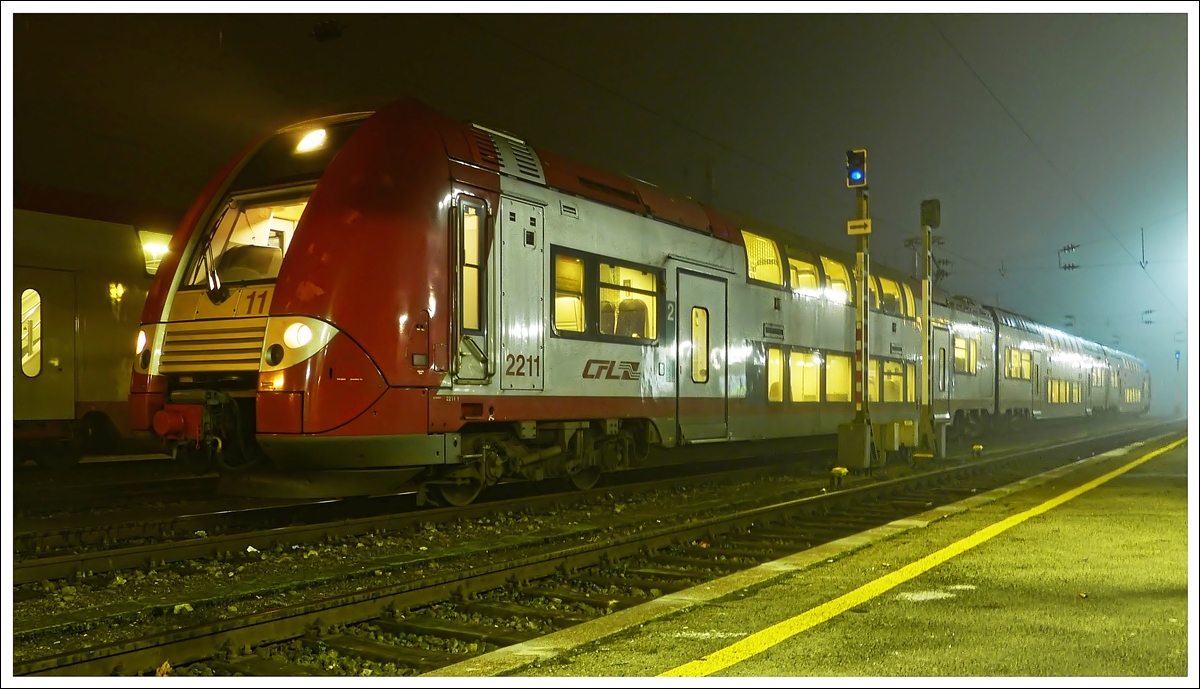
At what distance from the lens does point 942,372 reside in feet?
70.5

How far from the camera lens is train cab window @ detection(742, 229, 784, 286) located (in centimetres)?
→ 1415

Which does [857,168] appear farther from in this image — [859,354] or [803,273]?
[859,354]

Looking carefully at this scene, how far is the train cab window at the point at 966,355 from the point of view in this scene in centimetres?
2275

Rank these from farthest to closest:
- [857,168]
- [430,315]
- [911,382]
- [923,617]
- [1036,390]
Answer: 1. [1036,390]
2. [911,382]
3. [857,168]
4. [430,315]
5. [923,617]

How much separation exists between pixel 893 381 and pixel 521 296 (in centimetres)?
1085

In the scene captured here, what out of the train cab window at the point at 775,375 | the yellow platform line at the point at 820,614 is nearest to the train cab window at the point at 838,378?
the train cab window at the point at 775,375

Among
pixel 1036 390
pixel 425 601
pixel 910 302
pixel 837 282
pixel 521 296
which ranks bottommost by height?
pixel 425 601

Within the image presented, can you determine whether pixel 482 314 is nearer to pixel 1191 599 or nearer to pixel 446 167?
pixel 446 167

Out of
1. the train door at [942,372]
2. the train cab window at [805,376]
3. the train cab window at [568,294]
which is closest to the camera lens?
the train cab window at [568,294]

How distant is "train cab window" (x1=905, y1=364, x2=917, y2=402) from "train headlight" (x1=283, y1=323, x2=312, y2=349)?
1397 centimetres

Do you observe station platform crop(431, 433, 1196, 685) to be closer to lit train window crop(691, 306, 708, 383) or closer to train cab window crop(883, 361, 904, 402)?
lit train window crop(691, 306, 708, 383)

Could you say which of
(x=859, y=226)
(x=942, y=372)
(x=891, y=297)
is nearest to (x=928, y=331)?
(x=891, y=297)

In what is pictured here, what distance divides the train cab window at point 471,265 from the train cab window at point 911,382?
12.3 m

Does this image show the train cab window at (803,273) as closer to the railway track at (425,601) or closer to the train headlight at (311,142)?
the railway track at (425,601)
